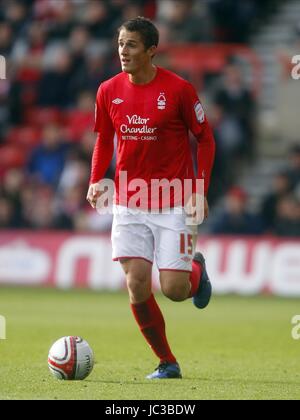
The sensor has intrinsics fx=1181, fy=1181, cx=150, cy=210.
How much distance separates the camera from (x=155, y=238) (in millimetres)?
8203

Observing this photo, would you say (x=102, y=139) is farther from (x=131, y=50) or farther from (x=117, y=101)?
(x=131, y=50)

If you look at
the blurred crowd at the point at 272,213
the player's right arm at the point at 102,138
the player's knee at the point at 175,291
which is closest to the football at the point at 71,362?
the player's knee at the point at 175,291

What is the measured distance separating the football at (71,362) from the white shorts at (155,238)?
0.69 metres

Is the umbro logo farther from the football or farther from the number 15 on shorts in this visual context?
the football

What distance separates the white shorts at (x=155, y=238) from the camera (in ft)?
26.6

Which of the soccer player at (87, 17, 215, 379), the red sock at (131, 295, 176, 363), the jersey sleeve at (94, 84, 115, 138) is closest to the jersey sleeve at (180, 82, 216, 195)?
the soccer player at (87, 17, 215, 379)

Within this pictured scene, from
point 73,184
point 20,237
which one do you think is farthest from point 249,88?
point 20,237

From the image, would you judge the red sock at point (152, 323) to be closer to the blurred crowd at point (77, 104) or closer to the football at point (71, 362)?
the football at point (71, 362)

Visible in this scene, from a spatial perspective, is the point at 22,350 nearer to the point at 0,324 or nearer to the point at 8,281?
the point at 0,324

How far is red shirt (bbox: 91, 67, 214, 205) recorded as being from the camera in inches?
320

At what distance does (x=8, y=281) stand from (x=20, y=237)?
2.21 feet

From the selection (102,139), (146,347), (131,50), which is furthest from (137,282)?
(146,347)

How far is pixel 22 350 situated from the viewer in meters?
9.87

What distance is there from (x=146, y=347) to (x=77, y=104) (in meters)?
9.30
